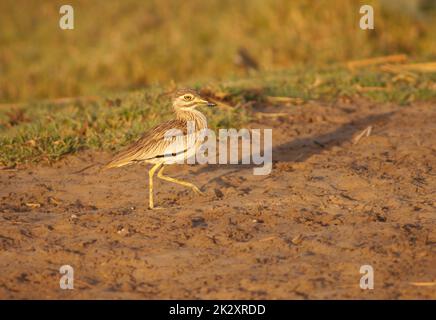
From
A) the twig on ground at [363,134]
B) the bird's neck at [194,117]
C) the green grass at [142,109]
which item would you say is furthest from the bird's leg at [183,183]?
the twig on ground at [363,134]

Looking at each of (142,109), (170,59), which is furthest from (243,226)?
(170,59)

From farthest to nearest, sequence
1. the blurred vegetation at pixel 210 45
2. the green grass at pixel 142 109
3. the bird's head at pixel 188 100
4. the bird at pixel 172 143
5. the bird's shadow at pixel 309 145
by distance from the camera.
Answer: the blurred vegetation at pixel 210 45, the green grass at pixel 142 109, the bird's shadow at pixel 309 145, the bird's head at pixel 188 100, the bird at pixel 172 143

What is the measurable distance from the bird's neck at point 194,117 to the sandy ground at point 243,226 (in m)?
0.52

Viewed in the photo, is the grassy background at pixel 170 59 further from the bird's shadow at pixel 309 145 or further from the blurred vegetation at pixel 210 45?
the bird's shadow at pixel 309 145

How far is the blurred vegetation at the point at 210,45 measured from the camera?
1251 cm

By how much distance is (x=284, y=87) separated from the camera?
9.35 m

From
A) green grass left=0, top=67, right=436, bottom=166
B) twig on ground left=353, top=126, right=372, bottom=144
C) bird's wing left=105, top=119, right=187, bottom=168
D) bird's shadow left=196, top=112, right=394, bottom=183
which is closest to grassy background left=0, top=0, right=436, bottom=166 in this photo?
green grass left=0, top=67, right=436, bottom=166

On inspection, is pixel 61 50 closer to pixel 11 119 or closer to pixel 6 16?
pixel 6 16

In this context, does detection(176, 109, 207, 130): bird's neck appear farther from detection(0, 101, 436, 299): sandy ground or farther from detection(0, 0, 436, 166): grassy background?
detection(0, 0, 436, 166): grassy background

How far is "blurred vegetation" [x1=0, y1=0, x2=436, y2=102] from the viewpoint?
1251cm

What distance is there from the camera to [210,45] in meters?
13.5

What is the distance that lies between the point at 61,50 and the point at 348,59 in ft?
16.7
